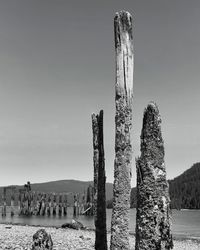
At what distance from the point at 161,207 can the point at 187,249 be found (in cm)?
A: 2347

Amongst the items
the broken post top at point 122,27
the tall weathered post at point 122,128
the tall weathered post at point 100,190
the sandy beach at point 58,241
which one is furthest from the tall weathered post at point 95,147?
the sandy beach at point 58,241

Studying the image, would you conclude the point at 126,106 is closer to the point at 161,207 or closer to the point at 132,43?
the point at 132,43

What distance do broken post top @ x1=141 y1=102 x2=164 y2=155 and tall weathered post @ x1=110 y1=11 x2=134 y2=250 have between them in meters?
3.88

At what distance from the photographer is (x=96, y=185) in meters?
13.0

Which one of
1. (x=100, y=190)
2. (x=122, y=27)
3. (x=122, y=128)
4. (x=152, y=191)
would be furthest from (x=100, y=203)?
(x=152, y=191)

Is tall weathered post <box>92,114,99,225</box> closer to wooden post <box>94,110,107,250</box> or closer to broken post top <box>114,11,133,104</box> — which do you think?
wooden post <box>94,110,107,250</box>

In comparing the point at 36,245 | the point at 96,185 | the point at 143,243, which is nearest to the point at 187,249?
the point at 96,185

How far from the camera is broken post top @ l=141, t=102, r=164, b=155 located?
6203mm

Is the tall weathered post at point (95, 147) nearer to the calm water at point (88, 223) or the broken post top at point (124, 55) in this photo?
the broken post top at point (124, 55)

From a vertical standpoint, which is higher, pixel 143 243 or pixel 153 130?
pixel 153 130

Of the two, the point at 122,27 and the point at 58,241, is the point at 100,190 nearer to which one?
the point at 122,27

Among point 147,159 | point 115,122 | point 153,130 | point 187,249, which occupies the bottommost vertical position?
point 187,249

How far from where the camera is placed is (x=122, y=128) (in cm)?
1039

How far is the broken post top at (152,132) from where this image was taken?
20.4 ft
